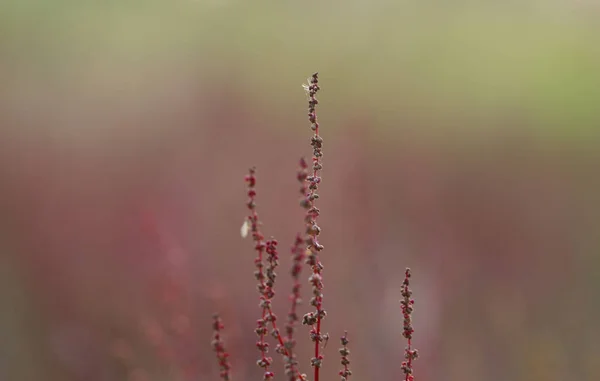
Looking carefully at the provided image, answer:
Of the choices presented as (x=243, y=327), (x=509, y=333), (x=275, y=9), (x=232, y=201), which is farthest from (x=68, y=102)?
(x=509, y=333)

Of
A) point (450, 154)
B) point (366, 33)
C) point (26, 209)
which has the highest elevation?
point (366, 33)

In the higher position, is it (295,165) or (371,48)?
(371,48)

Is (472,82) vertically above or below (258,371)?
above

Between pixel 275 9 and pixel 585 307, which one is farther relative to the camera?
pixel 275 9

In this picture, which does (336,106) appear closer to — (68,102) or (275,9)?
(275,9)
